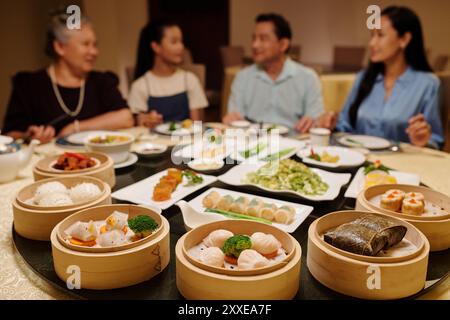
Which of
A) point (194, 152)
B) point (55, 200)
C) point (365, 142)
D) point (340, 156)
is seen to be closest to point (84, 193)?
point (55, 200)

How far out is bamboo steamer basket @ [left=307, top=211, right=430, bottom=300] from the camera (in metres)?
0.93

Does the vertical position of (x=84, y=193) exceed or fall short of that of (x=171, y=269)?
it exceeds it

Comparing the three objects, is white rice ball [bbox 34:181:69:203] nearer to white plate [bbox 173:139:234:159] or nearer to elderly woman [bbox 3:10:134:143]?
white plate [bbox 173:139:234:159]

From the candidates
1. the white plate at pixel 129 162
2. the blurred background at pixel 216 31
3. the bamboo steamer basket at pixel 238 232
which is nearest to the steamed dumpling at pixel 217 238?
the bamboo steamer basket at pixel 238 232

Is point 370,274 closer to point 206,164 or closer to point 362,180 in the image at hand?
point 362,180

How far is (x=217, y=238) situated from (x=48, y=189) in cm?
63

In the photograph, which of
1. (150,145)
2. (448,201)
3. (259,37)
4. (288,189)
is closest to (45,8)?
(259,37)

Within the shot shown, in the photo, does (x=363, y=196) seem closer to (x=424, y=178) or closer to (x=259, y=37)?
(x=424, y=178)

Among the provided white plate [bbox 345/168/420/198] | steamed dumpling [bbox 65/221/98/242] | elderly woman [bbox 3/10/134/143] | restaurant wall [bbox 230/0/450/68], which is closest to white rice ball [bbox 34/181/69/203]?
steamed dumpling [bbox 65/221/98/242]

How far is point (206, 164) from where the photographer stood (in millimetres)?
1918

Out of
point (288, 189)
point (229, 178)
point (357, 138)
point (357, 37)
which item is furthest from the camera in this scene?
point (357, 37)

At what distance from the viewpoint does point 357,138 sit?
2.43m

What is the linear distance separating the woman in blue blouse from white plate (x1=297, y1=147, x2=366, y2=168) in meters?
0.61

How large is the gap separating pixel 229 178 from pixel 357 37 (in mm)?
6985
